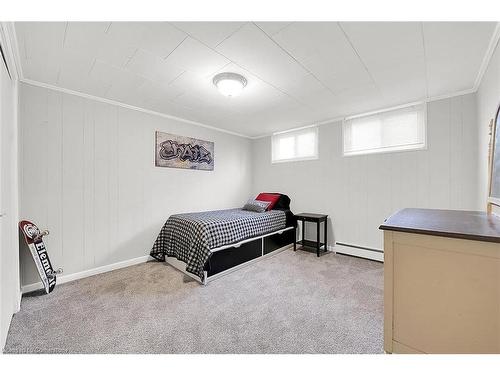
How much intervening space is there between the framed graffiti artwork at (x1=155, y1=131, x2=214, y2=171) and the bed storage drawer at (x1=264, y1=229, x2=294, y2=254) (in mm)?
1693

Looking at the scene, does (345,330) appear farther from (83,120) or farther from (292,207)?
(83,120)

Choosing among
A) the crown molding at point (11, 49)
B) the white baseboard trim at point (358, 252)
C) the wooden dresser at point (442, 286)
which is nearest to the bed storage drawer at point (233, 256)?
the white baseboard trim at point (358, 252)

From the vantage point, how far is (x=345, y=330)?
1.64 meters

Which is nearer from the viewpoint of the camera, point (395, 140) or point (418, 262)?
point (418, 262)

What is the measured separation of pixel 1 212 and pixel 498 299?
9.09 feet

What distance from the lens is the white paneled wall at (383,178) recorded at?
2.60m

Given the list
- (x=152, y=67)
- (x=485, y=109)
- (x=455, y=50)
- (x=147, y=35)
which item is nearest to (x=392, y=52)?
(x=455, y=50)

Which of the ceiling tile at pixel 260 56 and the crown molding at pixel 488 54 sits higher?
the ceiling tile at pixel 260 56

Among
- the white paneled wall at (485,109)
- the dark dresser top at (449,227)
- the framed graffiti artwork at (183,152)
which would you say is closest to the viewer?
the dark dresser top at (449,227)

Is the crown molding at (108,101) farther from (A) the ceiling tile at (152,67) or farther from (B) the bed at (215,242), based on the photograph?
(B) the bed at (215,242)

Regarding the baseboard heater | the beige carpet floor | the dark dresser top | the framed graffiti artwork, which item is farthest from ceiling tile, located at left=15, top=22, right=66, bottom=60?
the baseboard heater

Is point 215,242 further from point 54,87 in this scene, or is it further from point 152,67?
point 54,87

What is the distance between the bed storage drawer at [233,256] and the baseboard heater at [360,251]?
4.52ft

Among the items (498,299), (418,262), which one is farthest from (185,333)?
(498,299)
